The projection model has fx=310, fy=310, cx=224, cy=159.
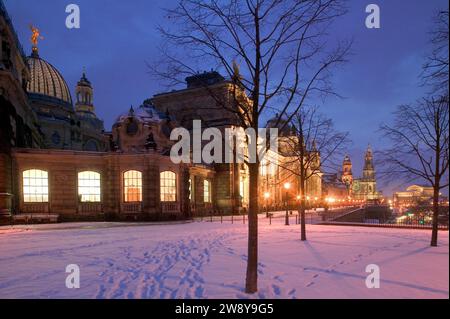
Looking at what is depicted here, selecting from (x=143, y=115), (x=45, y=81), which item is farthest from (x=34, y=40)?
(x=143, y=115)

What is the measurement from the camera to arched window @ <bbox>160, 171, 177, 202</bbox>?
3288 cm

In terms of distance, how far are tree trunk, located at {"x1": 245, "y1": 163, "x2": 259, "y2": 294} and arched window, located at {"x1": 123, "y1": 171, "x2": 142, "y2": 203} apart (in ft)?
85.3

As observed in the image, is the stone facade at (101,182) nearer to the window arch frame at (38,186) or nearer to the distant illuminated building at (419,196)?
the window arch frame at (38,186)

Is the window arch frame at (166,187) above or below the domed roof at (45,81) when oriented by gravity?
below

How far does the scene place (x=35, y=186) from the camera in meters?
28.8

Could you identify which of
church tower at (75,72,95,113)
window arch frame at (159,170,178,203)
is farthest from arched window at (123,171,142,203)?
church tower at (75,72,95,113)

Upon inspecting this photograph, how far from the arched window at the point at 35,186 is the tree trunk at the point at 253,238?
2797 centimetres

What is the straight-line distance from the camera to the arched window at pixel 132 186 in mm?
31578

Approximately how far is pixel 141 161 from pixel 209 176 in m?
18.0

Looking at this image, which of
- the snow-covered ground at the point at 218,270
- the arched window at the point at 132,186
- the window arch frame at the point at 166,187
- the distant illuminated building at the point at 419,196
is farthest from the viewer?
the window arch frame at the point at 166,187

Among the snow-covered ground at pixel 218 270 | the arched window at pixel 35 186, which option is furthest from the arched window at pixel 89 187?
the snow-covered ground at pixel 218 270

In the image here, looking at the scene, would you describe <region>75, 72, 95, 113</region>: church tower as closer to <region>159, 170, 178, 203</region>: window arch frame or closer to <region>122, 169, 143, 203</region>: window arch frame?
<region>122, 169, 143, 203</region>: window arch frame

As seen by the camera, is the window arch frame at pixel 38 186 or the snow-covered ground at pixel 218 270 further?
the window arch frame at pixel 38 186
